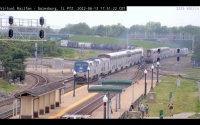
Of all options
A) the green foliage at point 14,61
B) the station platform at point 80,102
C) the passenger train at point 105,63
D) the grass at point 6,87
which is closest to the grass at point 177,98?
the station platform at point 80,102

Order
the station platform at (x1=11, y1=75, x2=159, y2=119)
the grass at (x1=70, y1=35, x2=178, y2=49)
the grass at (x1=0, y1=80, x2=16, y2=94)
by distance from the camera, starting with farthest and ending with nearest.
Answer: the grass at (x1=70, y1=35, x2=178, y2=49)
the grass at (x1=0, y1=80, x2=16, y2=94)
the station platform at (x1=11, y1=75, x2=159, y2=119)

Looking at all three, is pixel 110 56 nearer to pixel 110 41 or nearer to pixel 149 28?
pixel 110 41

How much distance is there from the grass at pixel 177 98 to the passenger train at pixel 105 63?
685 cm

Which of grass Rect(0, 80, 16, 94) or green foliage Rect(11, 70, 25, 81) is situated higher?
green foliage Rect(11, 70, 25, 81)

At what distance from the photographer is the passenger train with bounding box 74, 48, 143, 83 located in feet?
140

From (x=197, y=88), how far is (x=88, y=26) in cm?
8616

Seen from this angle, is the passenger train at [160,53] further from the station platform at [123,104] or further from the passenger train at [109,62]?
the station platform at [123,104]

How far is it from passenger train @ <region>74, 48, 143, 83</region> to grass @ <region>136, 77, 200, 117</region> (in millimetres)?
6851

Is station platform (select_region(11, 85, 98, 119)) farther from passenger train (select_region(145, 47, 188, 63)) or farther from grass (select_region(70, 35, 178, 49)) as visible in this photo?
grass (select_region(70, 35, 178, 49))

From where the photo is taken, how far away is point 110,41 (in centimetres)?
11000

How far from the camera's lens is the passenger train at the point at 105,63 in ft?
140

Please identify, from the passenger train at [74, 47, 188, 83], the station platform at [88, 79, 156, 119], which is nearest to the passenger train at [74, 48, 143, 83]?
the passenger train at [74, 47, 188, 83]
